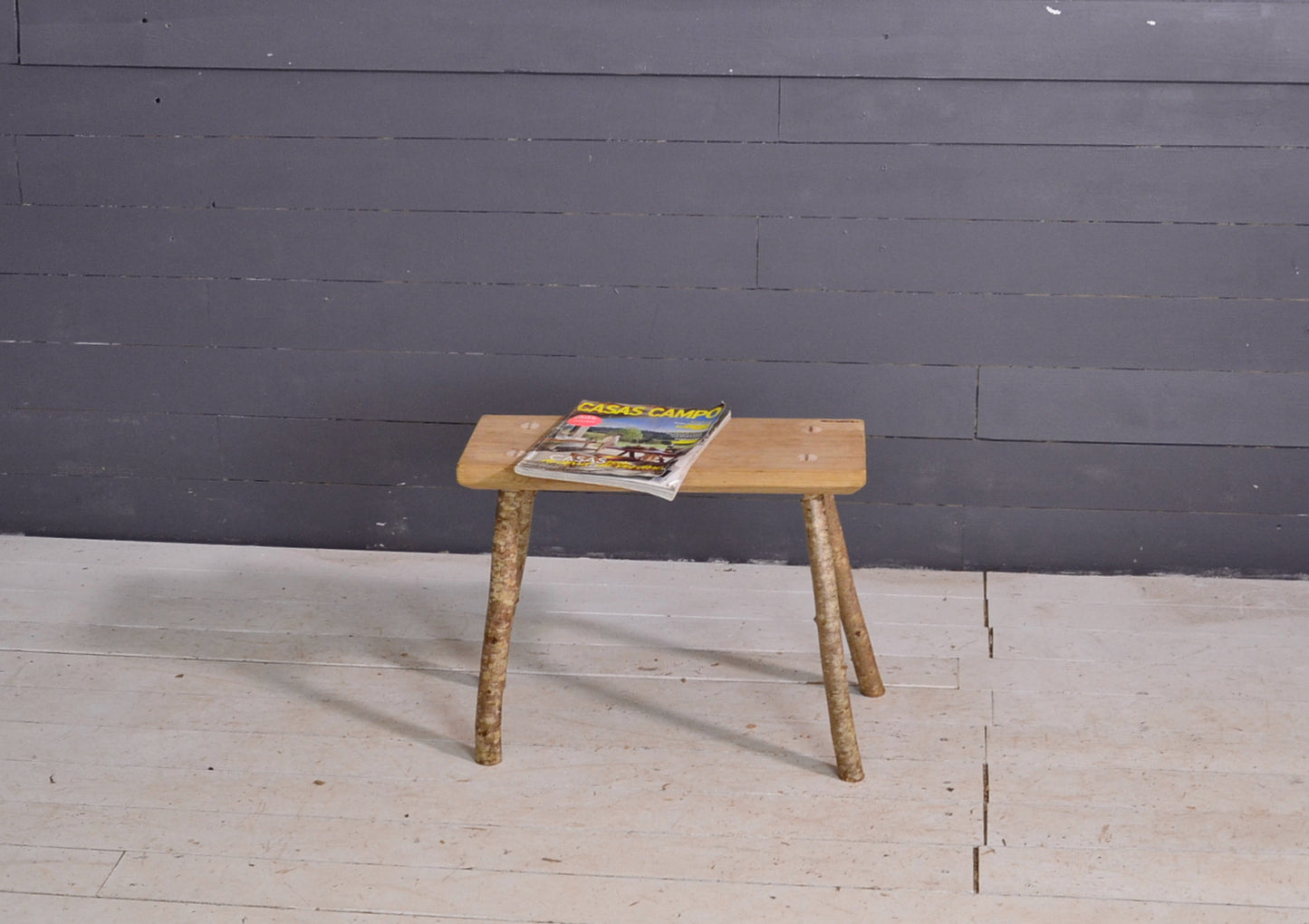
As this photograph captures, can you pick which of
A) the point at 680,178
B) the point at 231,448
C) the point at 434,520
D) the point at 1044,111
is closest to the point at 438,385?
the point at 434,520

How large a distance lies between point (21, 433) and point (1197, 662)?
2187 millimetres

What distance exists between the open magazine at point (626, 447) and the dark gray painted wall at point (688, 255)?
19.9 inches

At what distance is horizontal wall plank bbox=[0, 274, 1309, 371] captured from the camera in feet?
8.04

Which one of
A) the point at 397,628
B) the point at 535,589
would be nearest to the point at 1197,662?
the point at 535,589

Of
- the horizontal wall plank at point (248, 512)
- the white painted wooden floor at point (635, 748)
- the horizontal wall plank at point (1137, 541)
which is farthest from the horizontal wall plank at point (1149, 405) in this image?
the horizontal wall plank at point (248, 512)

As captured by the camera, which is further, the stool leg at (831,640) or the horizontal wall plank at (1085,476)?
the horizontal wall plank at (1085,476)

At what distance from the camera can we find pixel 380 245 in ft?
8.32

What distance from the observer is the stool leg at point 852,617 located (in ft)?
6.55

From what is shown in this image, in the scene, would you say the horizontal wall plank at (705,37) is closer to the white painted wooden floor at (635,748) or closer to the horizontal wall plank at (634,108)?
the horizontal wall plank at (634,108)

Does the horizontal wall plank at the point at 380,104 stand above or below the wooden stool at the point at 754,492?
above

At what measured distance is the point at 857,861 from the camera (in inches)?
67.4

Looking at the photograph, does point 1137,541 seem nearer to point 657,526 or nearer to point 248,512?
point 657,526

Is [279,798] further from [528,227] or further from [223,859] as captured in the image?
[528,227]

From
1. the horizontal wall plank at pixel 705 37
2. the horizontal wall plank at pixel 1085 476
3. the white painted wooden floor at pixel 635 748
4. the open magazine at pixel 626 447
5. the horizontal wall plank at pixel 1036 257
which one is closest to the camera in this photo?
the white painted wooden floor at pixel 635 748
